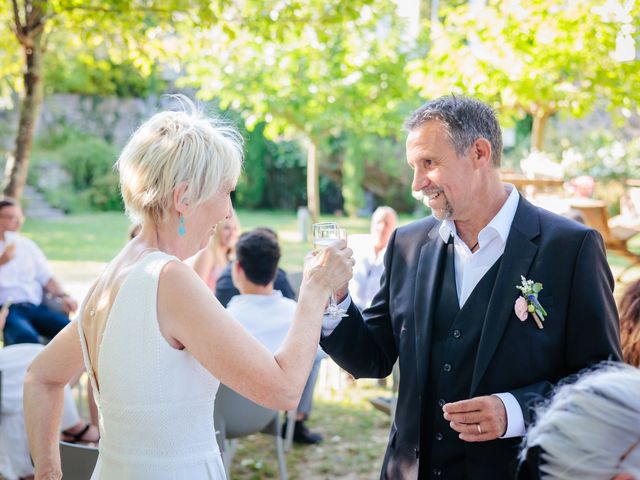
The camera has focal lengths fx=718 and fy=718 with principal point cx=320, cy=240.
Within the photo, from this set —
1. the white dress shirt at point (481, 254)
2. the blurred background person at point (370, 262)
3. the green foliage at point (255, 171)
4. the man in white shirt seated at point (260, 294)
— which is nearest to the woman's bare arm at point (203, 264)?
the blurred background person at point (370, 262)

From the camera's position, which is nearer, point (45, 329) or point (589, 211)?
point (45, 329)

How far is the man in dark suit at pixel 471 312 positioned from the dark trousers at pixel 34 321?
463cm

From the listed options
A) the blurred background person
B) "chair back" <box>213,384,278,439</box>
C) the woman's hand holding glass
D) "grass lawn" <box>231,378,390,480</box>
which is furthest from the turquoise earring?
the blurred background person

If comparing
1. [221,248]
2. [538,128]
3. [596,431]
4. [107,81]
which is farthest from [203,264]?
[107,81]

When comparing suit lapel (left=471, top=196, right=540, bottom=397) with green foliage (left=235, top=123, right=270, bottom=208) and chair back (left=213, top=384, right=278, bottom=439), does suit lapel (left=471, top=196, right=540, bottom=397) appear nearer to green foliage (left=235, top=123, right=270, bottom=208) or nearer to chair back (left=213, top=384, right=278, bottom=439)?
chair back (left=213, top=384, right=278, bottom=439)

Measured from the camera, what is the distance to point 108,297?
6.48 ft

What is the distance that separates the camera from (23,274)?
21.6 feet

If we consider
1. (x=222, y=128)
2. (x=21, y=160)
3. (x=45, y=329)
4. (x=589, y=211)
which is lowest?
(x=45, y=329)

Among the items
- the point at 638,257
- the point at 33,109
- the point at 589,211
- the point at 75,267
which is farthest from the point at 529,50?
the point at 75,267

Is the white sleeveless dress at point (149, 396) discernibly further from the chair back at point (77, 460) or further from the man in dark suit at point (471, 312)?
the man in dark suit at point (471, 312)

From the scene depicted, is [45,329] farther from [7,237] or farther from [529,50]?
[529,50]

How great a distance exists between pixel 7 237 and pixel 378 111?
294 inches

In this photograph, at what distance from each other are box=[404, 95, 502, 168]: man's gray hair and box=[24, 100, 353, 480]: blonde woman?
1.73 ft

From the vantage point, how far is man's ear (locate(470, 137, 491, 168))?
2273 mm
